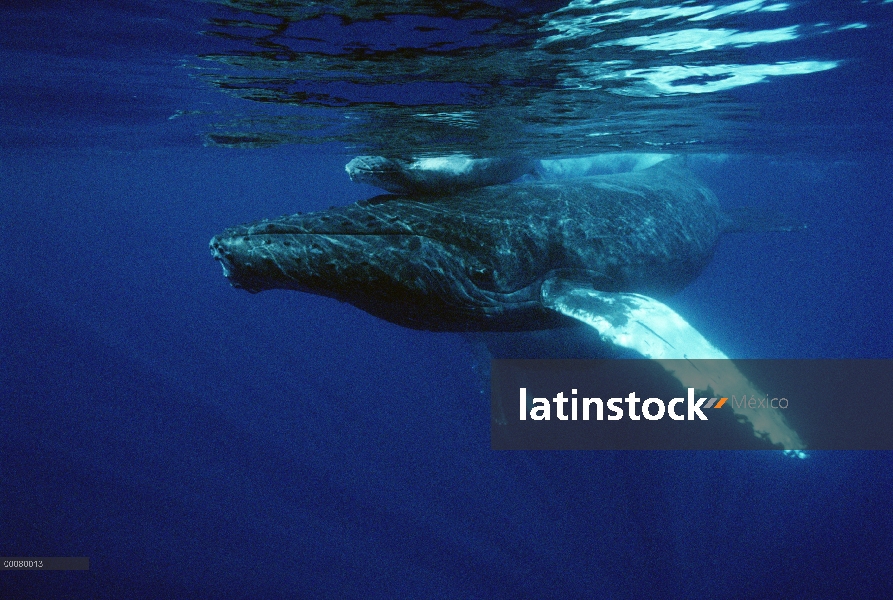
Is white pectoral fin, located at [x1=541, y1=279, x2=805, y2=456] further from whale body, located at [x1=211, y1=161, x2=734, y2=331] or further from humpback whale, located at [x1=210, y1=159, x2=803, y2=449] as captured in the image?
whale body, located at [x1=211, y1=161, x2=734, y2=331]

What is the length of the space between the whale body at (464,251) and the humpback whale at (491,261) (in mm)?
14

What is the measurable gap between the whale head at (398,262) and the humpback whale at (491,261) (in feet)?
0.04

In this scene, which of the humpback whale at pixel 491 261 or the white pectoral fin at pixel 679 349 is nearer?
the white pectoral fin at pixel 679 349

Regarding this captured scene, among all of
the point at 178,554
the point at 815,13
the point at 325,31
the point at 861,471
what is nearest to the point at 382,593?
the point at 178,554

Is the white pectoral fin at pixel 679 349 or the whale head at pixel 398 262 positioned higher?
the whale head at pixel 398 262

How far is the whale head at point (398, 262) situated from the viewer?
4855mm

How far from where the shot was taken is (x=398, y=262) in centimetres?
499

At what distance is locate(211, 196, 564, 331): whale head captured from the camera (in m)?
4.86

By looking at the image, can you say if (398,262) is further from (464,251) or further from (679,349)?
(679,349)

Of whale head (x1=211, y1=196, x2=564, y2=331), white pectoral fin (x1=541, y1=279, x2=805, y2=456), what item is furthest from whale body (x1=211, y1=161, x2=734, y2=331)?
white pectoral fin (x1=541, y1=279, x2=805, y2=456)

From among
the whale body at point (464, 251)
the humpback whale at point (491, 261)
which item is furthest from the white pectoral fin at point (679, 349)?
the whale body at point (464, 251)

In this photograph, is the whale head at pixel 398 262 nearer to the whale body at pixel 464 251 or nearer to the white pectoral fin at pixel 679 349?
the whale body at pixel 464 251

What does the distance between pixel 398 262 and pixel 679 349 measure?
9.56ft

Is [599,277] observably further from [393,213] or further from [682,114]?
[682,114]
